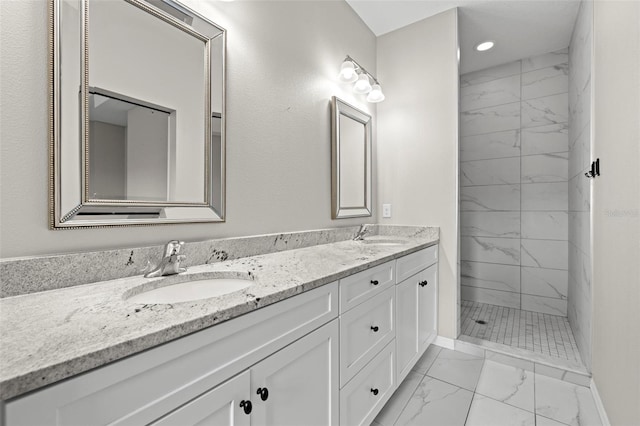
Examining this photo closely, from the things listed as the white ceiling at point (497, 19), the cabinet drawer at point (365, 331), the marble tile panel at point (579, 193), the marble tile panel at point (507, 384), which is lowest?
the marble tile panel at point (507, 384)

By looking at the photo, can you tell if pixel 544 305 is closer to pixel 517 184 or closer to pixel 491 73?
pixel 517 184

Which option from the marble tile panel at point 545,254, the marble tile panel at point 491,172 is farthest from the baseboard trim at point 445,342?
the marble tile panel at point 491,172

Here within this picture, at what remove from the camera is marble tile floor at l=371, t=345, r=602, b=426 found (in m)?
1.43

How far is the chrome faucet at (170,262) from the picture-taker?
96 centimetres

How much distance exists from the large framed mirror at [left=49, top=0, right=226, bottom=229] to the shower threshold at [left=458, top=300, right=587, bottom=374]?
2.17 m

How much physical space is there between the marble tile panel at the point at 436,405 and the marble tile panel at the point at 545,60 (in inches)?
117

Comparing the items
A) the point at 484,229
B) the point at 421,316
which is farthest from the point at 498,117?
the point at 421,316

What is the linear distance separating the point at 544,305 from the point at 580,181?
136cm

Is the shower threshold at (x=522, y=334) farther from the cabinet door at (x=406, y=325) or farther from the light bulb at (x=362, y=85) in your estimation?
the light bulb at (x=362, y=85)

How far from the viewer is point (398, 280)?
1.51 meters

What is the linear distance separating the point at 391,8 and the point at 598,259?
2106mm

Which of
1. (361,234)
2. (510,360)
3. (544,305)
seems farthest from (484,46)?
(510,360)

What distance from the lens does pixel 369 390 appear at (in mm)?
1257

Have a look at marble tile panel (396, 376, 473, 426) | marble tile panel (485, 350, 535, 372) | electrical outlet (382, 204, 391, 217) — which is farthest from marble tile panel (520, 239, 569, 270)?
marble tile panel (396, 376, 473, 426)
